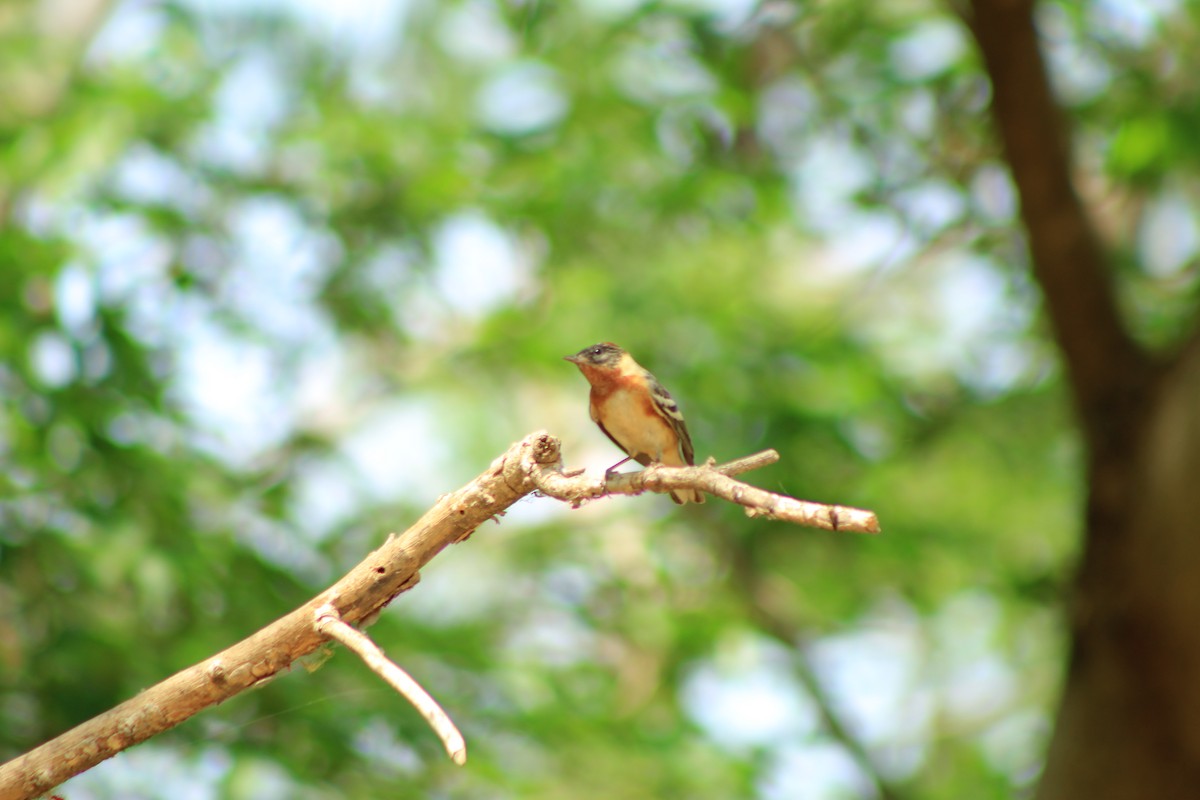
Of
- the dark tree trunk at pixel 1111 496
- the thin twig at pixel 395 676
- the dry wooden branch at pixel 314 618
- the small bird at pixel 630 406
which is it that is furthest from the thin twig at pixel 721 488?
the dark tree trunk at pixel 1111 496

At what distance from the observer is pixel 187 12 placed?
30.7ft

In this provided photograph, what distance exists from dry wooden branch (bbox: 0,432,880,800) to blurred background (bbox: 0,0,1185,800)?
2493 mm

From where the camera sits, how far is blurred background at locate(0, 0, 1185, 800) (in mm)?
5906

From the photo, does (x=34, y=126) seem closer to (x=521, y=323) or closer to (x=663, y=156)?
(x=521, y=323)

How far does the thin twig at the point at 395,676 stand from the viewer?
2275 millimetres

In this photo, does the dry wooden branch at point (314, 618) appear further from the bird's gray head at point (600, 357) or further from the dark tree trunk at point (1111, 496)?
the dark tree trunk at point (1111, 496)

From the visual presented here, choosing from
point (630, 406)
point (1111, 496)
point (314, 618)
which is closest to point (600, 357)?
point (630, 406)

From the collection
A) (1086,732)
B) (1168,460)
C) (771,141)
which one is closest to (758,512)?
(1168,460)

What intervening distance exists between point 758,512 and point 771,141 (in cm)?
709

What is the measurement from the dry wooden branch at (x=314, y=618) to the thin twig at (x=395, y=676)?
4cm

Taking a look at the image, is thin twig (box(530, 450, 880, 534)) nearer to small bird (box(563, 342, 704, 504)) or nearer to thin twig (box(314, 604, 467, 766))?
thin twig (box(314, 604, 467, 766))

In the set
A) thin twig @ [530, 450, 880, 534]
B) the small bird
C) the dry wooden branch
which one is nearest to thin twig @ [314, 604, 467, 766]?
the dry wooden branch

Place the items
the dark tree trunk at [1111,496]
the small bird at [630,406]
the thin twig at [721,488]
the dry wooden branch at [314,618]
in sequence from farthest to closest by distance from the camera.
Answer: the dark tree trunk at [1111,496] → the small bird at [630,406] → the dry wooden branch at [314,618] → the thin twig at [721,488]

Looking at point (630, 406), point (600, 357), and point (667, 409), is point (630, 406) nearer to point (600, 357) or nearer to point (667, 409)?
point (667, 409)
